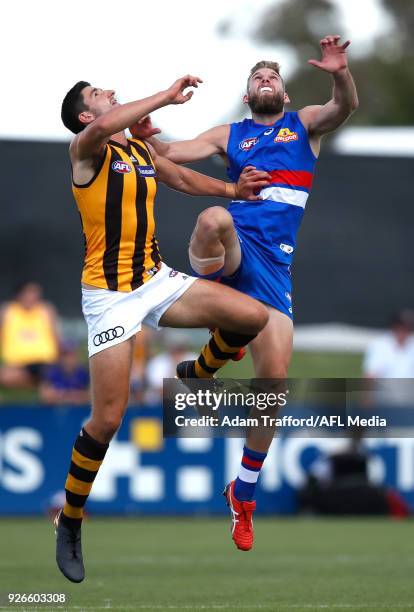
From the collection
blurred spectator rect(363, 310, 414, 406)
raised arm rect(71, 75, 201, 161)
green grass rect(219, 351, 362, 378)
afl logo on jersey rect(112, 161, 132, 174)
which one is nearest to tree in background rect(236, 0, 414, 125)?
green grass rect(219, 351, 362, 378)

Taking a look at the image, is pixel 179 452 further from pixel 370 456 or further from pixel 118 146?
pixel 118 146

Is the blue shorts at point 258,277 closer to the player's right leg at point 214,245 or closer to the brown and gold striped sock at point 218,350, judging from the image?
the player's right leg at point 214,245

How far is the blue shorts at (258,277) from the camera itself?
28.9 ft

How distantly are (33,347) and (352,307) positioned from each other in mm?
4414

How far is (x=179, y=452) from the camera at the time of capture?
597 inches

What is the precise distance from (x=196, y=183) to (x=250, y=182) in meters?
0.46

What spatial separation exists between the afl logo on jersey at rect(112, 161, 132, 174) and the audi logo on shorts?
40.7 inches

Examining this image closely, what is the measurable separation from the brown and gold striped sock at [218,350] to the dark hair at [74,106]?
1.74 meters

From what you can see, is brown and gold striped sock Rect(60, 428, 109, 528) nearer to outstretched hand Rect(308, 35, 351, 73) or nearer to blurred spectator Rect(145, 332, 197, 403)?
outstretched hand Rect(308, 35, 351, 73)

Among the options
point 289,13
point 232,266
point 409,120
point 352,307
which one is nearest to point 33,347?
point 352,307

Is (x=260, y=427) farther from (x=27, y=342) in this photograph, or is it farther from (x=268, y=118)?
(x=27, y=342)

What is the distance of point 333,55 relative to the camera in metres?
8.37

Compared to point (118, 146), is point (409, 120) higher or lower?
lower

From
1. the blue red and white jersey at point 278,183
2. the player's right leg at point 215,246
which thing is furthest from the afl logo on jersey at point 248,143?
the player's right leg at point 215,246
